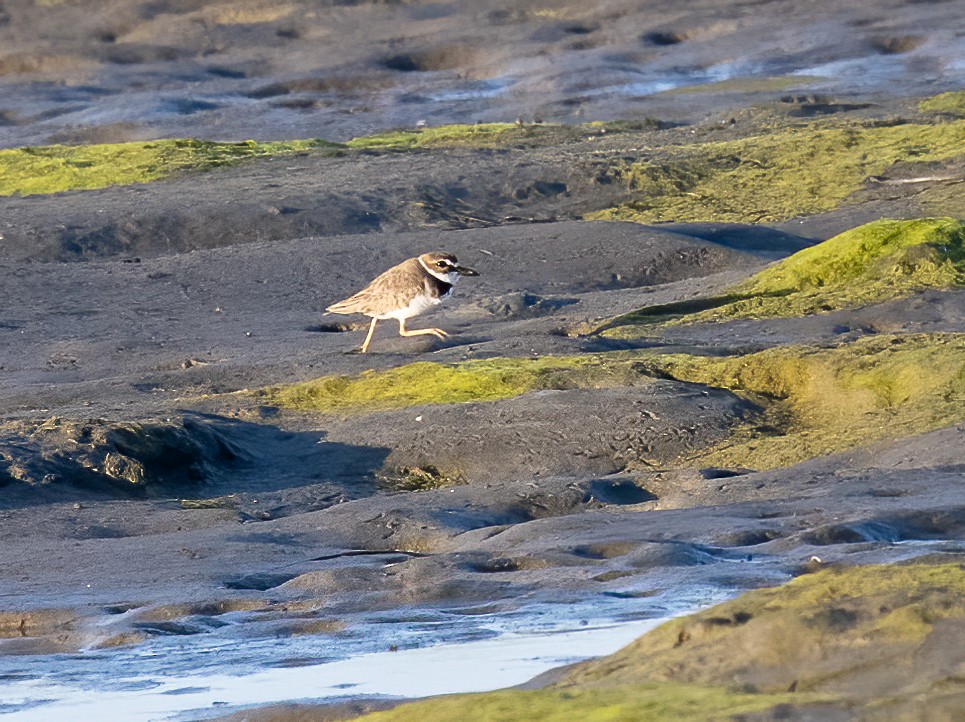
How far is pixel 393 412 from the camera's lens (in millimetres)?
9547

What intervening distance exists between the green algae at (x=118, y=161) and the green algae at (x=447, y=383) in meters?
9.00

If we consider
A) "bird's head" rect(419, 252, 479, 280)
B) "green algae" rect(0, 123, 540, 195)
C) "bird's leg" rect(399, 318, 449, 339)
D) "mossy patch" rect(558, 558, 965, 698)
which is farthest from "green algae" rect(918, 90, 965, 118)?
"mossy patch" rect(558, 558, 965, 698)

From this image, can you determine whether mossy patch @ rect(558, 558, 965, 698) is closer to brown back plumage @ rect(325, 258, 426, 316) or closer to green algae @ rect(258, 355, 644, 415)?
green algae @ rect(258, 355, 644, 415)

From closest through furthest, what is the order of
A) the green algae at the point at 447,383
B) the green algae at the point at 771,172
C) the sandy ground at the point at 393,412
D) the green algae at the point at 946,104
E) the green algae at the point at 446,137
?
the sandy ground at the point at 393,412 → the green algae at the point at 447,383 → the green algae at the point at 771,172 → the green algae at the point at 946,104 → the green algae at the point at 446,137

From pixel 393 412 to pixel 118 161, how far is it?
36.2 feet

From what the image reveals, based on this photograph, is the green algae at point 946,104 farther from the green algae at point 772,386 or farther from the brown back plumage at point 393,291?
the green algae at point 772,386

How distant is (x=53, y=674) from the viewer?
18.5 feet

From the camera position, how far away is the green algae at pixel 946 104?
66.9 feet

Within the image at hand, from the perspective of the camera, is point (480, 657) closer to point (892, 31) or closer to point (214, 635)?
point (214, 635)

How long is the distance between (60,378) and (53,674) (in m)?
6.26

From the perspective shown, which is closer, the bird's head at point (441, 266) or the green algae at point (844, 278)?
the green algae at point (844, 278)

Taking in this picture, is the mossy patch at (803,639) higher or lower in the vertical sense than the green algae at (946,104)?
higher

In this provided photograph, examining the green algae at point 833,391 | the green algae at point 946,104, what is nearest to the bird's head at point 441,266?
the green algae at point 833,391

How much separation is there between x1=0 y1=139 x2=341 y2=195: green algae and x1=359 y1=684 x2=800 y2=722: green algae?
15.1m
